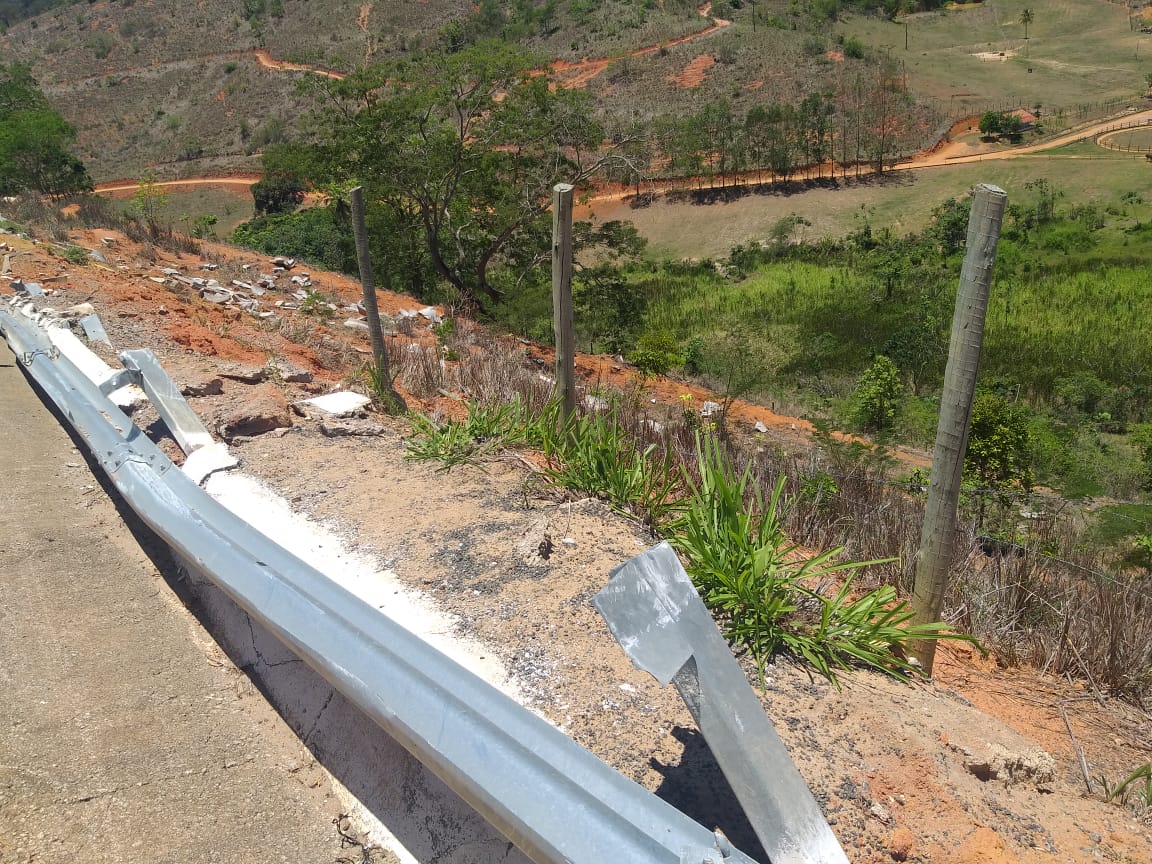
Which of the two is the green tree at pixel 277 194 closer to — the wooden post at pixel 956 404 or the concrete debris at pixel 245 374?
the concrete debris at pixel 245 374

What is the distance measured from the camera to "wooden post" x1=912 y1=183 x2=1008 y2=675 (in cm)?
313

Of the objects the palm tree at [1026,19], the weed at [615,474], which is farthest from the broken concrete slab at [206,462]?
the palm tree at [1026,19]

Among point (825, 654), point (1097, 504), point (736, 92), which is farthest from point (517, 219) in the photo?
point (736, 92)

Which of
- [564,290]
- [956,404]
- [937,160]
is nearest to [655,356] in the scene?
[564,290]

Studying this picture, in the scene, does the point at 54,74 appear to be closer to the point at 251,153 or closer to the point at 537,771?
the point at 251,153

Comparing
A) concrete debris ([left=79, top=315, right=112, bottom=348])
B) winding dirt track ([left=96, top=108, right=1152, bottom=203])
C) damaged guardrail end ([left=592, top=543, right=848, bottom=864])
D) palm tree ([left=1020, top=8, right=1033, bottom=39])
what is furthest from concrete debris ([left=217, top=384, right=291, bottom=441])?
palm tree ([left=1020, top=8, right=1033, bottom=39])

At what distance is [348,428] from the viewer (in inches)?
186

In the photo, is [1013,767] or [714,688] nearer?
[714,688]

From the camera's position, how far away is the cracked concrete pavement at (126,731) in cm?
206

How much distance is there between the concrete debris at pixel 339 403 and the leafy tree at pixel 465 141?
13435 mm

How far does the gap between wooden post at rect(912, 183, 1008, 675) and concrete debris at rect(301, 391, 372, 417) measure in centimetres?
307

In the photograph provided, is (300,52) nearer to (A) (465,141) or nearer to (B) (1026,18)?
(A) (465,141)

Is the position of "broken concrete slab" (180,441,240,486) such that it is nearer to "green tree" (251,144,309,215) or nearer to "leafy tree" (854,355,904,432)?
"leafy tree" (854,355,904,432)

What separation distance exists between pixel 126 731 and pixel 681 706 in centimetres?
154
